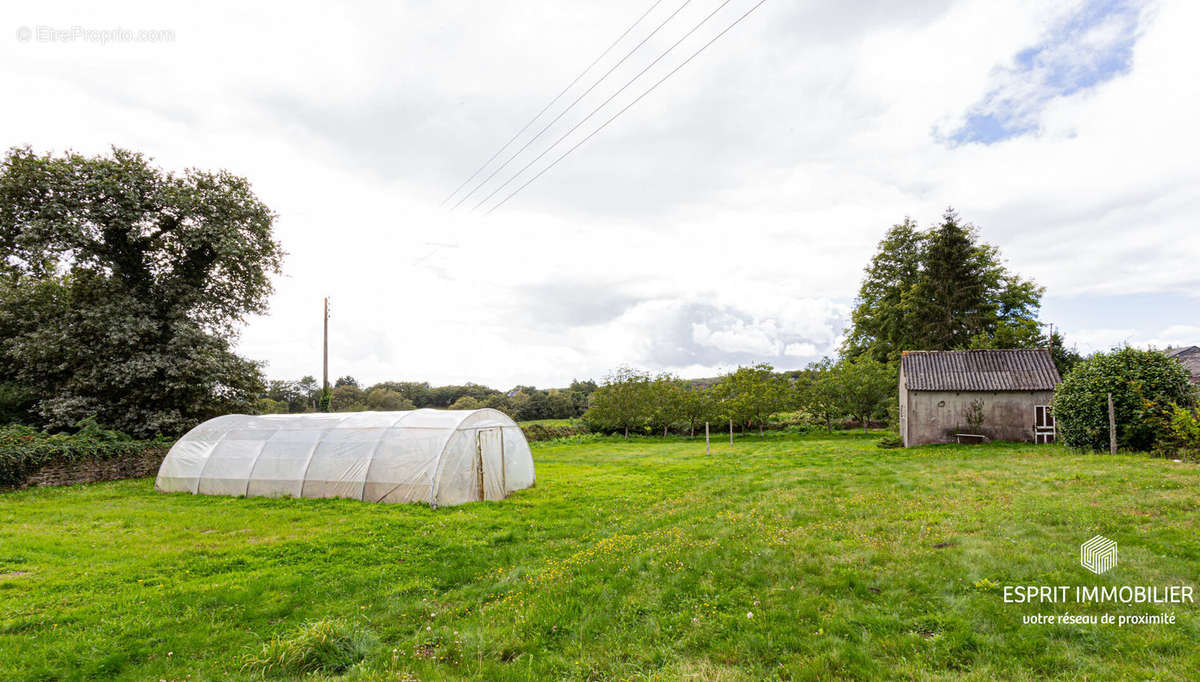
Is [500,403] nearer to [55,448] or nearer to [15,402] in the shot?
[15,402]

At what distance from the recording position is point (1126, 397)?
48.4 ft

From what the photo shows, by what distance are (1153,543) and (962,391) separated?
61.7 feet

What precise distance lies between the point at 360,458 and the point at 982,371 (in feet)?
84.6

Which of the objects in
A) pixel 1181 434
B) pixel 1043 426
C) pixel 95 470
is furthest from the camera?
pixel 1043 426

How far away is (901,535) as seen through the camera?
7.23m

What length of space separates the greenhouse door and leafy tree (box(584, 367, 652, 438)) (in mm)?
22495

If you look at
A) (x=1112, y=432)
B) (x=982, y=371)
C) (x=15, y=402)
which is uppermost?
(x=982, y=371)

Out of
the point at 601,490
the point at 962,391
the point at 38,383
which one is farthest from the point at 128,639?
the point at 962,391

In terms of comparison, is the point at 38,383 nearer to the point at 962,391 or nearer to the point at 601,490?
the point at 601,490

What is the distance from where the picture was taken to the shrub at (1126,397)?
14.2 metres

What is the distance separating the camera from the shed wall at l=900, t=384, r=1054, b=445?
2136 cm

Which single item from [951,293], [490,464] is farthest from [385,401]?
[951,293]

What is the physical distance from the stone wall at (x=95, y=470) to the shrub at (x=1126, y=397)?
33137mm

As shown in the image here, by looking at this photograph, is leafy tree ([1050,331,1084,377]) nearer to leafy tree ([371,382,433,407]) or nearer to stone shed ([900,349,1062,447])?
stone shed ([900,349,1062,447])
